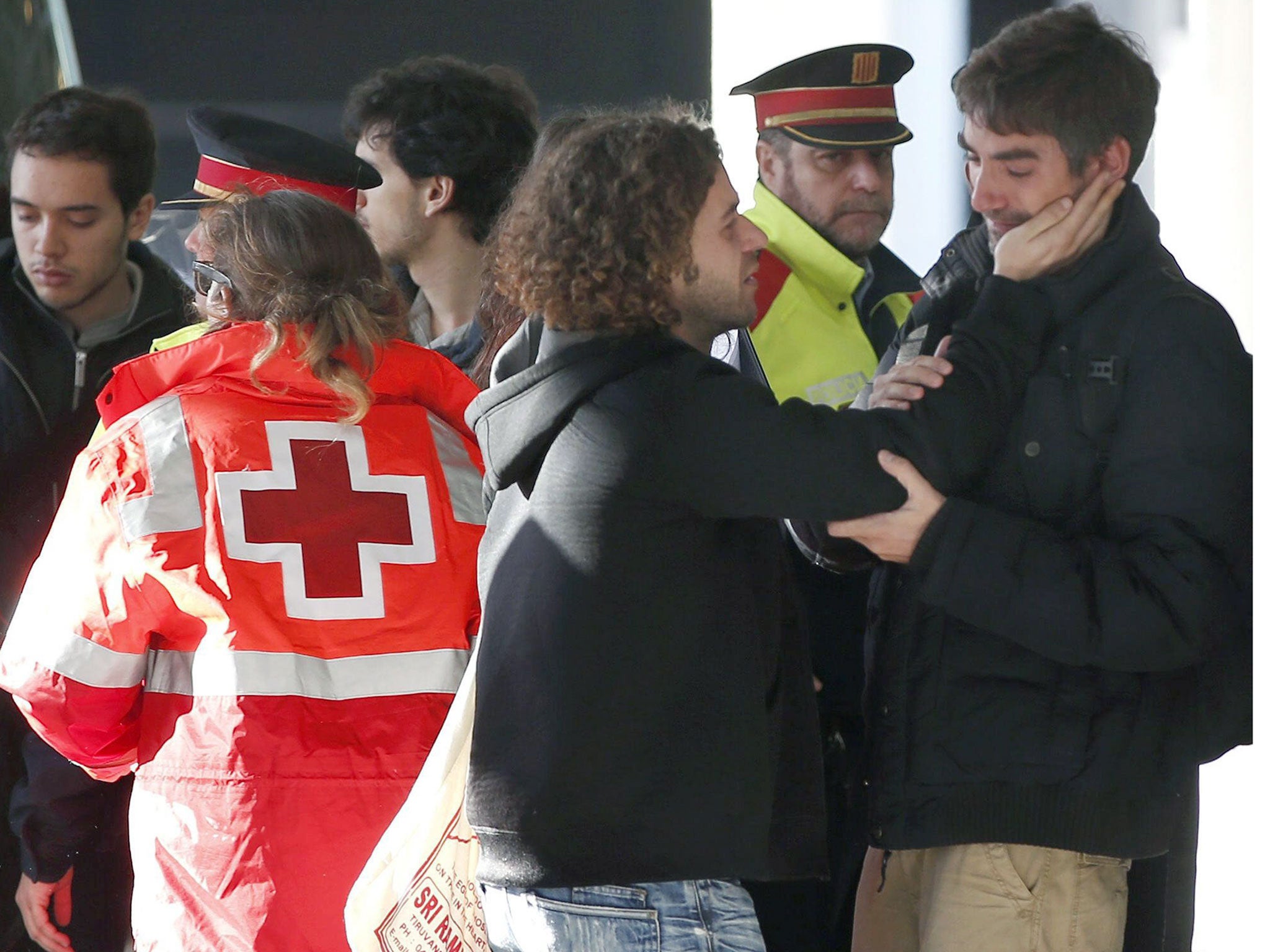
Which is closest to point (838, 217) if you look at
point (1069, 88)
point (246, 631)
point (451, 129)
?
point (451, 129)

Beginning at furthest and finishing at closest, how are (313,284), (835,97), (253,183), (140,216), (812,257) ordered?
(140,216)
(835,97)
(812,257)
(253,183)
(313,284)

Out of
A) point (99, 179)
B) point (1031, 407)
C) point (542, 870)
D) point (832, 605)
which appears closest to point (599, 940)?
point (542, 870)

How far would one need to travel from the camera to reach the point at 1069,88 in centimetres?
206

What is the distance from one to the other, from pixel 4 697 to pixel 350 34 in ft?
10.7

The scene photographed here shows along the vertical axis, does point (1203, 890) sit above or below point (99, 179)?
below

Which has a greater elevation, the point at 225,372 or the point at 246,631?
the point at 225,372

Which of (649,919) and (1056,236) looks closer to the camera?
(649,919)

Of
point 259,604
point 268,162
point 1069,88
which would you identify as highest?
point 1069,88

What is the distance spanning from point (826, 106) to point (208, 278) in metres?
1.32

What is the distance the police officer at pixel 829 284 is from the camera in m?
2.66

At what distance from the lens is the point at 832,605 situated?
268 centimetres

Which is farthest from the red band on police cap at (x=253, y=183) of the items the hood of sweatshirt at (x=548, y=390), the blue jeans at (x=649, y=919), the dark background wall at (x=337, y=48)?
the dark background wall at (x=337, y=48)

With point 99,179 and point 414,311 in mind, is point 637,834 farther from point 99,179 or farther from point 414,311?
point 99,179

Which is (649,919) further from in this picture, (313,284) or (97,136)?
(97,136)
